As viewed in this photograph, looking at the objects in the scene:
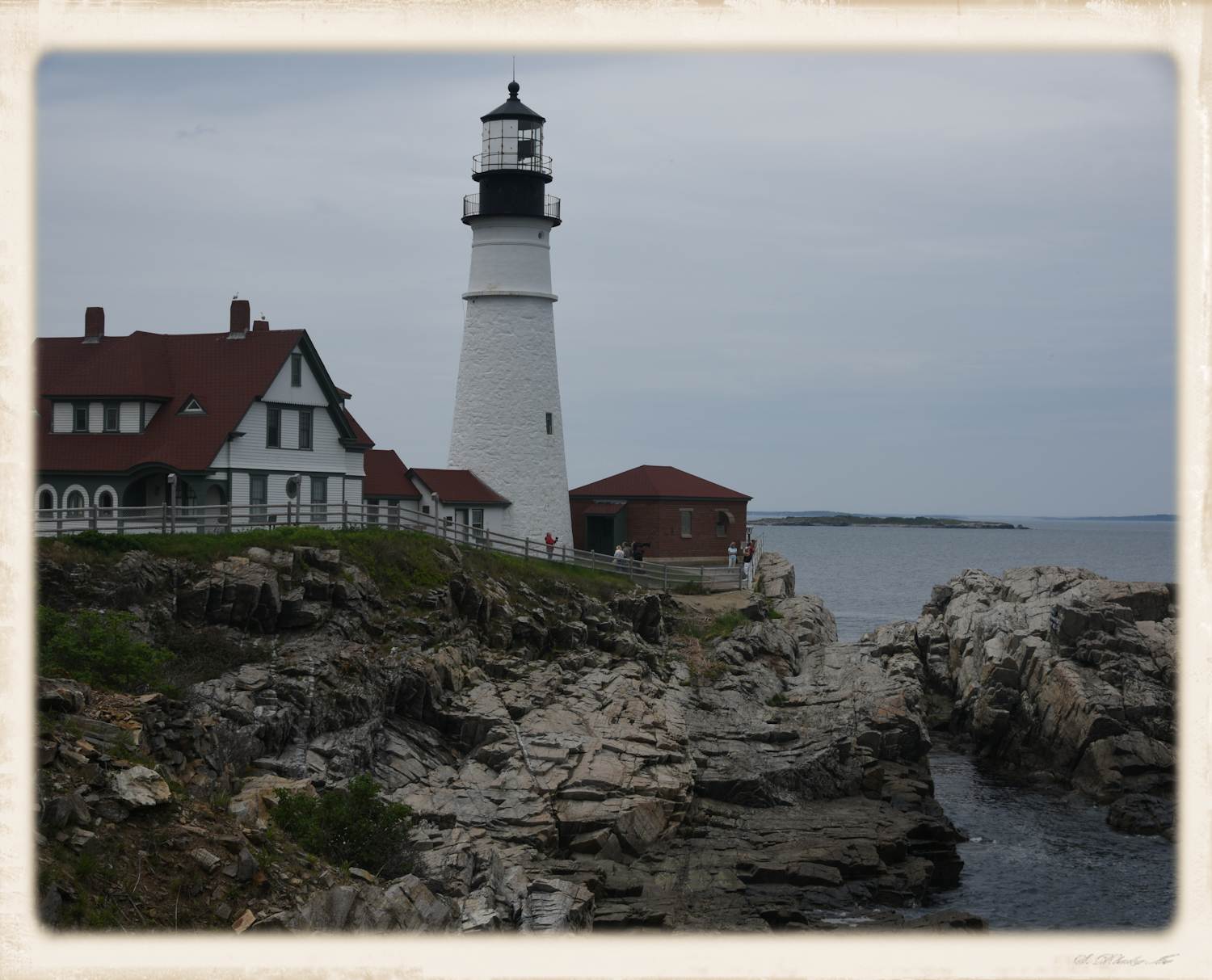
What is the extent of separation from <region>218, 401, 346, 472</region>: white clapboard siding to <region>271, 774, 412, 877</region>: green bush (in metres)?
17.1

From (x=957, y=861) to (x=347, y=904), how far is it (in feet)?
42.5

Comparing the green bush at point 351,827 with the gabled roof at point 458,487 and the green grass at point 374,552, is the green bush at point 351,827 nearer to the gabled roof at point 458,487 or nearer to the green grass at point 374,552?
the green grass at point 374,552

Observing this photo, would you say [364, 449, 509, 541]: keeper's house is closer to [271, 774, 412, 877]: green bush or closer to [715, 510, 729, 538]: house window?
[715, 510, 729, 538]: house window

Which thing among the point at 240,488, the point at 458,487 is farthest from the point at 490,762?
the point at 458,487

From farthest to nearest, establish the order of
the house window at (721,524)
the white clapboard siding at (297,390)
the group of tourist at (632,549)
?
the house window at (721,524), the group of tourist at (632,549), the white clapboard siding at (297,390)

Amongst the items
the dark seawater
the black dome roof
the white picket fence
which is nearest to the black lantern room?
the black dome roof

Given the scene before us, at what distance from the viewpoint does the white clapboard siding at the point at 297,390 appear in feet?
→ 116

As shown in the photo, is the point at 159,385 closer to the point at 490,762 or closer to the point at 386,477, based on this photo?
the point at 386,477

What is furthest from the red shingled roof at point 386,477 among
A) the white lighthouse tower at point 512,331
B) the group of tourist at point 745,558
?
the group of tourist at point 745,558

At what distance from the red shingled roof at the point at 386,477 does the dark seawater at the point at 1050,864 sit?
1937cm

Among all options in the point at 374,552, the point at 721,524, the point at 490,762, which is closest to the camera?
the point at 490,762

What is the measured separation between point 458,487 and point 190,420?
1047 centimetres

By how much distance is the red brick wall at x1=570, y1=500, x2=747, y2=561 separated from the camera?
46.6 m

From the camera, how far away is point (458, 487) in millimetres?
42844
